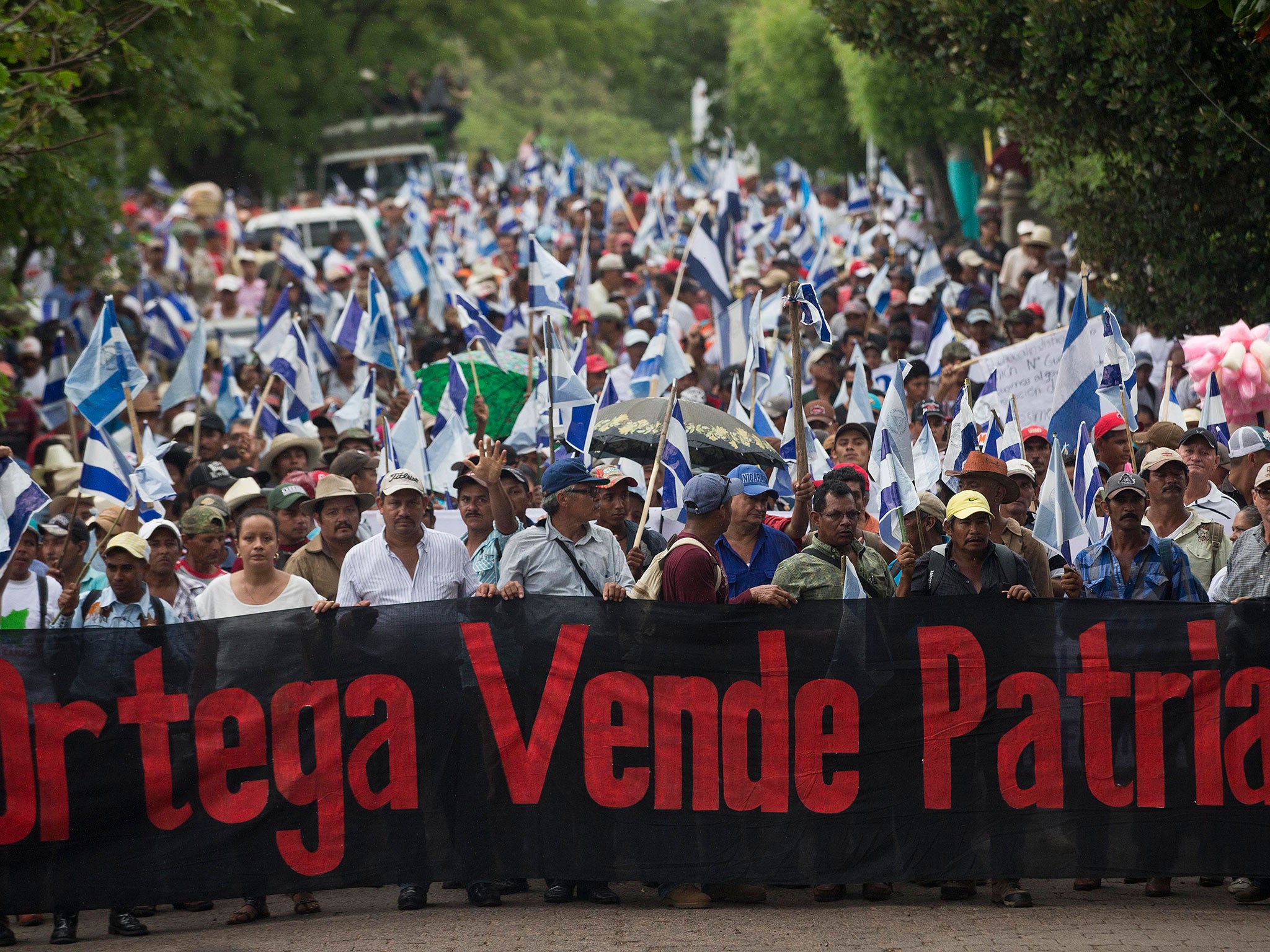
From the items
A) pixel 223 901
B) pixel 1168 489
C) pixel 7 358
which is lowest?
pixel 223 901

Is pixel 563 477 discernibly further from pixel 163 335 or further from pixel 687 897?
pixel 163 335

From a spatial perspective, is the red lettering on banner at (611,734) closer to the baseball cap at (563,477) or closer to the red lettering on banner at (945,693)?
the baseball cap at (563,477)

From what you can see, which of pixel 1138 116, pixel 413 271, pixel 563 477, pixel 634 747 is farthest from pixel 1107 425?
pixel 413 271

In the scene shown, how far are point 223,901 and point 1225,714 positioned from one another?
4.38 meters

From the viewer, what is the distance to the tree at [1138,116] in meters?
10.6

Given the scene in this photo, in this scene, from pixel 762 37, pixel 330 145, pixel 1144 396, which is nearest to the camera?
pixel 1144 396

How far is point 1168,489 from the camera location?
27.2 feet

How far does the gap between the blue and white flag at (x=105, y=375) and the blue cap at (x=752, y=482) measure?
3725 mm

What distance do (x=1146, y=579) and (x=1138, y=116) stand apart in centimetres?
430

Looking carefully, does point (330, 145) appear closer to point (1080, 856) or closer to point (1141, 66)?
point (1141, 66)

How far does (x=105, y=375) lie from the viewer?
32.5ft

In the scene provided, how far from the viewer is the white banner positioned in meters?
11.0

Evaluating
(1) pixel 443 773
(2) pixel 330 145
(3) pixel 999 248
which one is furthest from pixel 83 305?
(2) pixel 330 145

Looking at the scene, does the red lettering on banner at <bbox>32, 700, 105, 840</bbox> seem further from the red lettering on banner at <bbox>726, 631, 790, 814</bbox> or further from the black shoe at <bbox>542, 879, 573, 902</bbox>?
the red lettering on banner at <bbox>726, 631, 790, 814</bbox>
